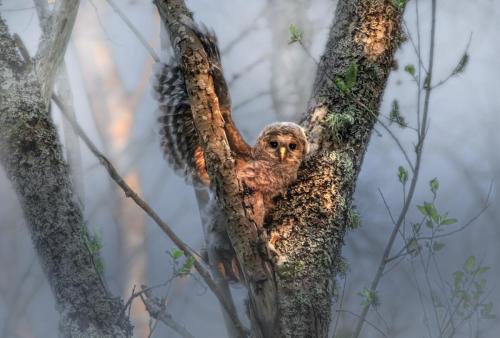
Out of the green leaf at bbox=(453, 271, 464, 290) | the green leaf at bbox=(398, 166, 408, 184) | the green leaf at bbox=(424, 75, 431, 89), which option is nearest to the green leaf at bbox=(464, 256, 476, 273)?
the green leaf at bbox=(453, 271, 464, 290)

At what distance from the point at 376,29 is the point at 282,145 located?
1.92 feet

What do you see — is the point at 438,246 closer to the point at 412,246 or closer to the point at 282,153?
the point at 412,246

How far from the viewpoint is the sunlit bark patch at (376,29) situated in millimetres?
1883

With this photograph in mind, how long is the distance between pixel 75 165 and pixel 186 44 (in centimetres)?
298

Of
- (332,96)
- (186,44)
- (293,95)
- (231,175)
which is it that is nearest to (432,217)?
(332,96)

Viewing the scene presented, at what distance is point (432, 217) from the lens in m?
2.08

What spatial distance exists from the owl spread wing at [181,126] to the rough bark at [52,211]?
504mm

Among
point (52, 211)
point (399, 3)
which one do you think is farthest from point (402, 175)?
point (52, 211)

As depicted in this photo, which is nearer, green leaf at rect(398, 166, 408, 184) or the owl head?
green leaf at rect(398, 166, 408, 184)

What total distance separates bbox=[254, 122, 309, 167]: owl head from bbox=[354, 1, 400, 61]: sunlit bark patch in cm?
39

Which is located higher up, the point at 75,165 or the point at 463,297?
the point at 75,165

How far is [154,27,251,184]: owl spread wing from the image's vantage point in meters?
1.93

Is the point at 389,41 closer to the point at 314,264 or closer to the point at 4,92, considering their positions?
the point at 314,264

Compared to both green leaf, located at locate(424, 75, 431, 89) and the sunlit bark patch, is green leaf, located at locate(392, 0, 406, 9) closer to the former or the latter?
the sunlit bark patch
